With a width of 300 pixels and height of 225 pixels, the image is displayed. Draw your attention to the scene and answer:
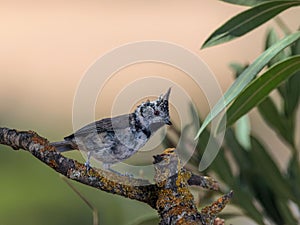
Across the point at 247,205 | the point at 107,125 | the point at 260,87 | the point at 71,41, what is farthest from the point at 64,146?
the point at 71,41

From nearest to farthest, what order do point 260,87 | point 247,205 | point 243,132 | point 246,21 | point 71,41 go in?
point 260,87
point 246,21
point 247,205
point 243,132
point 71,41

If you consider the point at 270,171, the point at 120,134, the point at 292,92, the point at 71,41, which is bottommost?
the point at 71,41

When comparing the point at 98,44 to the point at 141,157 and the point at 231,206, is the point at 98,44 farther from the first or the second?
the point at 141,157

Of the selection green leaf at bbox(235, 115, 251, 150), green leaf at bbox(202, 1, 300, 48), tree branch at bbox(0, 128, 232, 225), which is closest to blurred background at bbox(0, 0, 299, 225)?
green leaf at bbox(235, 115, 251, 150)

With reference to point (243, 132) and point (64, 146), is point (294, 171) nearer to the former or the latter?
point (243, 132)

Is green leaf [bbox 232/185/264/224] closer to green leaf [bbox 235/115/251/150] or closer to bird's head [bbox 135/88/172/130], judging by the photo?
green leaf [bbox 235/115/251/150]

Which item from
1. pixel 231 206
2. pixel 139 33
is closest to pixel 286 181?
pixel 231 206
